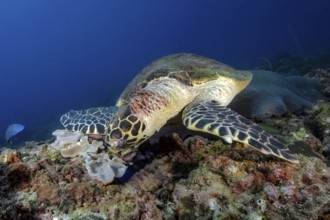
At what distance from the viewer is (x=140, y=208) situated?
221 cm

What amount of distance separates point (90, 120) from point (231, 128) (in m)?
2.20

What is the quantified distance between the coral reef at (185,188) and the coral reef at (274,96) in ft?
4.05

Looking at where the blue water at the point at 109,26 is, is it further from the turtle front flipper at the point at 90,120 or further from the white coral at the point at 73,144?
the white coral at the point at 73,144

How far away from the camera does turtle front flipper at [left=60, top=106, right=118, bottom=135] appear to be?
3839mm

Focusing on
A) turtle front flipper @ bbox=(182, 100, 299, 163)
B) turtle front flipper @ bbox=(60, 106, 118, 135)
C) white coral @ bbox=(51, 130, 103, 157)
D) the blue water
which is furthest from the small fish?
the blue water

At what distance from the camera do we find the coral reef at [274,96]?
4.06 metres

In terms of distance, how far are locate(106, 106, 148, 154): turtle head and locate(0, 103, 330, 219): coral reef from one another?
37 centimetres

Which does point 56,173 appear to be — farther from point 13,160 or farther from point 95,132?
point 95,132

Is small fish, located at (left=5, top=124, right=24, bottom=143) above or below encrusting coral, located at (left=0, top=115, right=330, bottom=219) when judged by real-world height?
below

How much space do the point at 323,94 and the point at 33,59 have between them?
139 metres

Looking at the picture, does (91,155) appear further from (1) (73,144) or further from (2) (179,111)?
(2) (179,111)

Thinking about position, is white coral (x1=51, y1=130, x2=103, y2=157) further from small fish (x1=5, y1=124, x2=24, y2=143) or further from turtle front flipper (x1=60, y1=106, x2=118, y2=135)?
small fish (x1=5, y1=124, x2=24, y2=143)

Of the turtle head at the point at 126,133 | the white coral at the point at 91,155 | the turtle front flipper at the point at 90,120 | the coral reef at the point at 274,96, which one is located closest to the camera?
the white coral at the point at 91,155

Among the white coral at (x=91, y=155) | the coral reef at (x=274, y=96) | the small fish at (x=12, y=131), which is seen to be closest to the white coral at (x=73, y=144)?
the white coral at (x=91, y=155)
